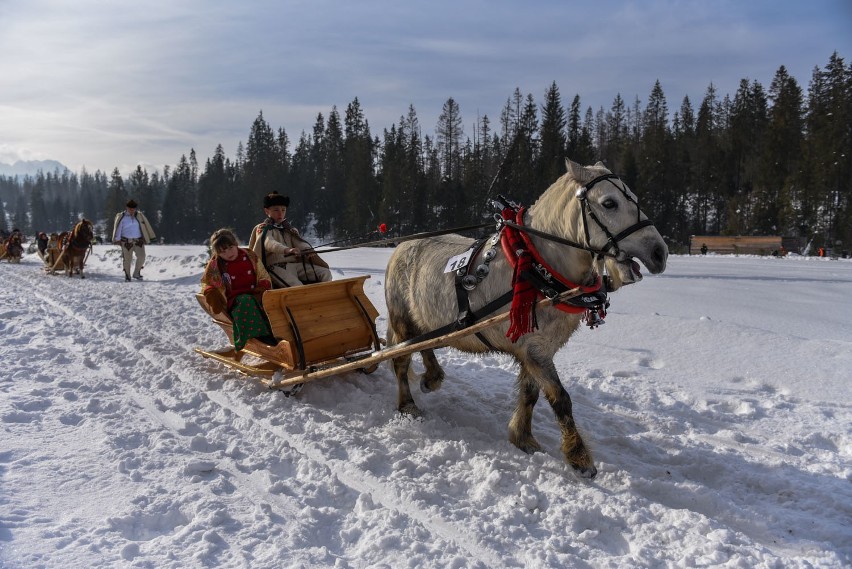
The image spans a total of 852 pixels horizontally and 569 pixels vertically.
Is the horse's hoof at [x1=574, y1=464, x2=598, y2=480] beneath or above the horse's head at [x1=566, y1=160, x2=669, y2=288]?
beneath

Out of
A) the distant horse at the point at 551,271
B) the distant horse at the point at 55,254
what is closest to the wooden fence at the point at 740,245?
the distant horse at the point at 551,271

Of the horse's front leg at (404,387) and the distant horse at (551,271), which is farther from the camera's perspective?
the horse's front leg at (404,387)

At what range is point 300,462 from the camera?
3.53 metres

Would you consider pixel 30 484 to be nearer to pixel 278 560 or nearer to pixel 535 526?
pixel 278 560

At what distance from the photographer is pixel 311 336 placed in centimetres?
509

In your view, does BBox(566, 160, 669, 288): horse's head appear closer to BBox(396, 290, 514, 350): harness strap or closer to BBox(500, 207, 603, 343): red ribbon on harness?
BBox(500, 207, 603, 343): red ribbon on harness

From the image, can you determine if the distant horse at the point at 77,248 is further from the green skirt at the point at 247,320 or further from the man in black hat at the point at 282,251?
the green skirt at the point at 247,320

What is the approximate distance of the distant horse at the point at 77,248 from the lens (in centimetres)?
1415

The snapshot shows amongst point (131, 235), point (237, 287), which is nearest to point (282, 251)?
point (237, 287)

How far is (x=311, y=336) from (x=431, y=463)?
1.97 metres

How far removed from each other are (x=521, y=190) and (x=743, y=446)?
3570 centimetres

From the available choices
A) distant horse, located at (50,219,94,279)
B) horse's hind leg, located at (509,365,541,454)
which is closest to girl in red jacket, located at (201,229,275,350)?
horse's hind leg, located at (509,365,541,454)

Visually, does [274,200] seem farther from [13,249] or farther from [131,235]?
[13,249]

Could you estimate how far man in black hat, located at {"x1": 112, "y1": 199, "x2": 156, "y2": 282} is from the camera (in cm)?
1361
